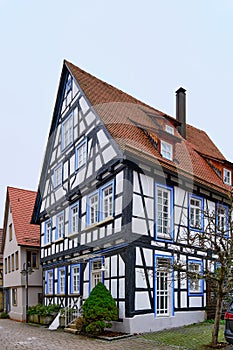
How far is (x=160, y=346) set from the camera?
11.5 m

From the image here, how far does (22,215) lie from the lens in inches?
1115

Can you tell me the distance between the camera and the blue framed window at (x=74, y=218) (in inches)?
741

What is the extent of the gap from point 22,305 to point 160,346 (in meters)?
15.3

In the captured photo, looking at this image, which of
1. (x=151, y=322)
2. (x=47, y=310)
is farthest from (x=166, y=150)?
(x=47, y=310)

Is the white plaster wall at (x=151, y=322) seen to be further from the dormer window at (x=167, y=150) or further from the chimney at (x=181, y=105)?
the chimney at (x=181, y=105)

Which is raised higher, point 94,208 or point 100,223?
point 94,208

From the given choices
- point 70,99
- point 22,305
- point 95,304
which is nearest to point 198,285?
point 95,304

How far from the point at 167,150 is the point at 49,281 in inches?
390

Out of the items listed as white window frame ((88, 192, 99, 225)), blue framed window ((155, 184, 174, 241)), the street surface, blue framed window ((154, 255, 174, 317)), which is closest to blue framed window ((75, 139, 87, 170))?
white window frame ((88, 192, 99, 225))

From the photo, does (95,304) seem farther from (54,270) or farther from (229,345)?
(54,270)

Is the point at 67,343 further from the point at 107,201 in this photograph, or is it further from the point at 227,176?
the point at 227,176

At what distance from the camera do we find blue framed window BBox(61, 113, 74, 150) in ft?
66.4

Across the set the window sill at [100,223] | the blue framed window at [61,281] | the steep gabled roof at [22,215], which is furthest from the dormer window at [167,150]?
the steep gabled roof at [22,215]

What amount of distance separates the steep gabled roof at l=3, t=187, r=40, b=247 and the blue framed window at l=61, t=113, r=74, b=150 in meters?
7.91
